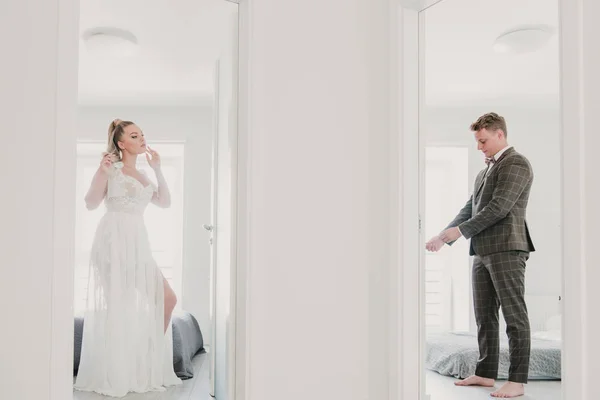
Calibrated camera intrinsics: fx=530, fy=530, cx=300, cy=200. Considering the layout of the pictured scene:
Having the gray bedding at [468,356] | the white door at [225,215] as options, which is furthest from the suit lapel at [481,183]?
the white door at [225,215]

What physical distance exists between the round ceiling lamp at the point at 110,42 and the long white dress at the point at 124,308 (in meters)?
0.48

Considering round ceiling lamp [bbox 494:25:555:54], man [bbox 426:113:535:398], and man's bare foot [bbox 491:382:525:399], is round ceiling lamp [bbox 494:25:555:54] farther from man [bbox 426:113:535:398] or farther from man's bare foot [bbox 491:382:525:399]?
man's bare foot [bbox 491:382:525:399]

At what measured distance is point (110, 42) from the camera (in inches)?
80.9

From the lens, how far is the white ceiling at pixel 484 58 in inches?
91.8

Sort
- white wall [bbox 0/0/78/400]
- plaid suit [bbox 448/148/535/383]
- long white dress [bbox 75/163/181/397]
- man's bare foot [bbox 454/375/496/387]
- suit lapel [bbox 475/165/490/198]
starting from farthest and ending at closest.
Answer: man's bare foot [bbox 454/375/496/387], suit lapel [bbox 475/165/490/198], plaid suit [bbox 448/148/535/383], long white dress [bbox 75/163/181/397], white wall [bbox 0/0/78/400]

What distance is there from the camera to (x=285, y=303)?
233 centimetres

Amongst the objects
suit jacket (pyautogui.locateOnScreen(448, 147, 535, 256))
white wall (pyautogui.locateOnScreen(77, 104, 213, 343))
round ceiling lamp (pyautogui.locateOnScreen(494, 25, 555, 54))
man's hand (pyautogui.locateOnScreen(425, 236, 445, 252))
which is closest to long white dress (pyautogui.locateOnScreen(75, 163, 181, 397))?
white wall (pyautogui.locateOnScreen(77, 104, 213, 343))

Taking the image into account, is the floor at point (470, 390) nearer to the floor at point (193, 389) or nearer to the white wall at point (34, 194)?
the floor at point (193, 389)

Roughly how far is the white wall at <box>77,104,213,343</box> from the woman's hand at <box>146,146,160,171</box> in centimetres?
5

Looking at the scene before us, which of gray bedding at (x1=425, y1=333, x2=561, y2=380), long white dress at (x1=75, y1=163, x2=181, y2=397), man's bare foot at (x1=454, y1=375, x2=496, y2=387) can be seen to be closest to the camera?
long white dress at (x1=75, y1=163, x2=181, y2=397)

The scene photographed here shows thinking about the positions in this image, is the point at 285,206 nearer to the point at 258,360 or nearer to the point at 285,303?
the point at 285,303

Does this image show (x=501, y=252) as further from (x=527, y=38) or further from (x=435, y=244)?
(x=527, y=38)

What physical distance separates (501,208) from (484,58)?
5.58 feet

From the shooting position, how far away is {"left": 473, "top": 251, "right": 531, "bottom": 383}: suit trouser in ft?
8.02
